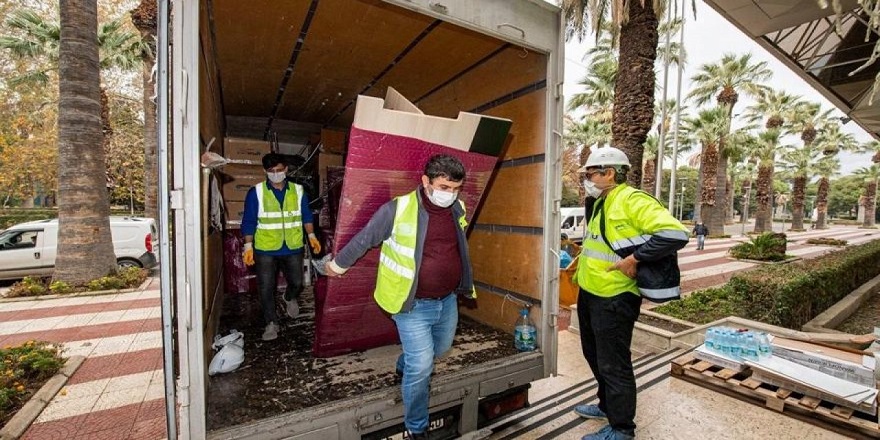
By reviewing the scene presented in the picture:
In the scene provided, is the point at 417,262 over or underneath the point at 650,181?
underneath

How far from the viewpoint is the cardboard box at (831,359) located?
3391mm

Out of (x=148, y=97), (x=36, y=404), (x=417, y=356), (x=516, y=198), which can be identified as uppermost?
(x=148, y=97)

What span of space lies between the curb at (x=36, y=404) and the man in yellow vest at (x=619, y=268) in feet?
15.4

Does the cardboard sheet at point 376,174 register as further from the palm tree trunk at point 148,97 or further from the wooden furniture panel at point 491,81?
the palm tree trunk at point 148,97

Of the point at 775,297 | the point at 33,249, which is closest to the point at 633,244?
the point at 775,297

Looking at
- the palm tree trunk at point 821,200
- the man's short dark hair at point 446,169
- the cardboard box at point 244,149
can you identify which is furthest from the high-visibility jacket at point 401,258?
the palm tree trunk at point 821,200

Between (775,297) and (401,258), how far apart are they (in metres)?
5.88

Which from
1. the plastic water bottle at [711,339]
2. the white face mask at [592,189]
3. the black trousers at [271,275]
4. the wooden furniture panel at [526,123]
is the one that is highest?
the wooden furniture panel at [526,123]

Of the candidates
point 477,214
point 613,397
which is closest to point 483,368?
point 613,397

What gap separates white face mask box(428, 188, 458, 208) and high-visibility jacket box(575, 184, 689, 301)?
3.94 feet

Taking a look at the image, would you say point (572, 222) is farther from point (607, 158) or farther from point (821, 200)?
point (821, 200)

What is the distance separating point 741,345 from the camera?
4004 mm

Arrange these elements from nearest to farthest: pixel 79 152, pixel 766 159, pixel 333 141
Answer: pixel 333 141, pixel 79 152, pixel 766 159

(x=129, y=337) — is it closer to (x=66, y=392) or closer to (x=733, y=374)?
(x=66, y=392)
